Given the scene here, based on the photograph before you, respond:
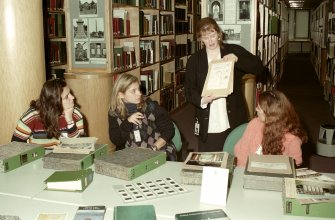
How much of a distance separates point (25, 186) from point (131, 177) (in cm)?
55

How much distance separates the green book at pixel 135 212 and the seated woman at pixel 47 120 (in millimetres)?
1365

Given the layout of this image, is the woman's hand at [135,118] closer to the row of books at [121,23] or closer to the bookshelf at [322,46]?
the row of books at [121,23]

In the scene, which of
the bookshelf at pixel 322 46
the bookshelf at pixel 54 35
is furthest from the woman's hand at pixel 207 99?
the bookshelf at pixel 322 46

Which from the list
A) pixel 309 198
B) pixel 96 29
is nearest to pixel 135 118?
pixel 309 198

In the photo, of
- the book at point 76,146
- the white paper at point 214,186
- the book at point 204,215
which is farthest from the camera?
the book at point 76,146

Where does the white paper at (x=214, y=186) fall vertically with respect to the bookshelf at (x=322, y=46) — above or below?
below

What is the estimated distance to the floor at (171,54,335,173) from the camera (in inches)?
195

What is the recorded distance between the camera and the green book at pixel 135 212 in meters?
1.76

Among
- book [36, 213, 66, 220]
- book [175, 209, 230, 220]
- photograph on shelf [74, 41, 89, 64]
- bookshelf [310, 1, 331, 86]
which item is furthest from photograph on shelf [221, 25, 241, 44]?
bookshelf [310, 1, 331, 86]

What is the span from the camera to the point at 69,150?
8.27 feet

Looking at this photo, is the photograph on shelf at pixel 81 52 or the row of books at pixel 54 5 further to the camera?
the row of books at pixel 54 5

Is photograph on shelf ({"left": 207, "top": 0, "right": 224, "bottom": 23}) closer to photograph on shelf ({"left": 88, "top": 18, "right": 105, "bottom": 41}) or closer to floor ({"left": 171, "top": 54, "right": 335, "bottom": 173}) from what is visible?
photograph on shelf ({"left": 88, "top": 18, "right": 105, "bottom": 41})

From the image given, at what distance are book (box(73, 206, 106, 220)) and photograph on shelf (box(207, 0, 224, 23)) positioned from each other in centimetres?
283

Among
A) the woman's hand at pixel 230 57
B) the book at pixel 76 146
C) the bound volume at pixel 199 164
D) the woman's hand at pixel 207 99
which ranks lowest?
the bound volume at pixel 199 164
